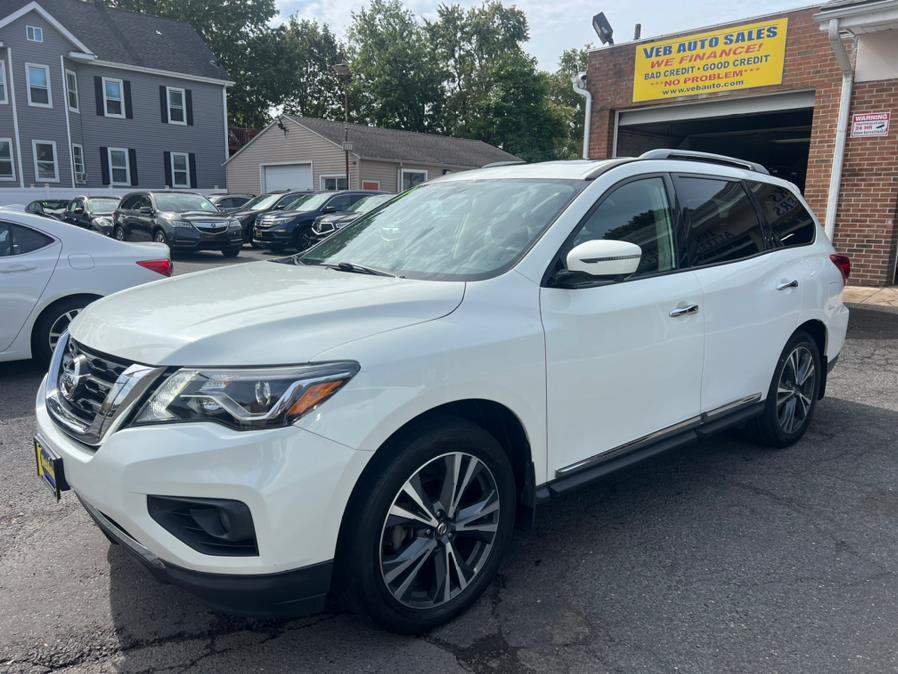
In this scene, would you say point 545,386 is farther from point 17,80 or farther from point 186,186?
point 186,186

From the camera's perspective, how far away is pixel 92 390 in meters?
2.57

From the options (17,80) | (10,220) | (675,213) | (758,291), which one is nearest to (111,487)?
(675,213)

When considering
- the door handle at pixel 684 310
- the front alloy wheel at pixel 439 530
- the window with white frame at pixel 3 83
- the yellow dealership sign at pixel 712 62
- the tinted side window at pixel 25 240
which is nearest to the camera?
the front alloy wheel at pixel 439 530

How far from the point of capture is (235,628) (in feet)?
8.91

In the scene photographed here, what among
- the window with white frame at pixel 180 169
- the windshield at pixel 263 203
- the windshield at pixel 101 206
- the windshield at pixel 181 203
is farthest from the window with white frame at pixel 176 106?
the windshield at pixel 181 203

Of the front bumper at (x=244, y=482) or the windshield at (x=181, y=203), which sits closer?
the front bumper at (x=244, y=482)

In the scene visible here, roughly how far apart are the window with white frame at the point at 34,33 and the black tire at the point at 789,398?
33.0 metres

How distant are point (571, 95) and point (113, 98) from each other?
46.4 m

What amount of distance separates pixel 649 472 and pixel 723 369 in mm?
833

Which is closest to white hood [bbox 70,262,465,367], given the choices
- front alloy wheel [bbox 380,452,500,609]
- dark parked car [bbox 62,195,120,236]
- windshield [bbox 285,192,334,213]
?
front alloy wheel [bbox 380,452,500,609]

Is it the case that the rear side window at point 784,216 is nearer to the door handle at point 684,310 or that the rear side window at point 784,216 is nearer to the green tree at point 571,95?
the door handle at point 684,310

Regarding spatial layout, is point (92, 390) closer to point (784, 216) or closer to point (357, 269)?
point (357, 269)

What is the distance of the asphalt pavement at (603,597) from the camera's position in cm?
253

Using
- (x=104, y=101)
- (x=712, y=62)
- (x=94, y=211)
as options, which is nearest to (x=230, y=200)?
(x=94, y=211)
